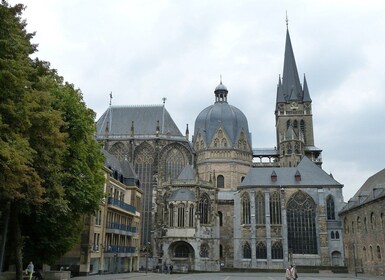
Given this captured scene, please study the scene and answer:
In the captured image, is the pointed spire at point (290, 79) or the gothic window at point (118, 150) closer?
the gothic window at point (118, 150)

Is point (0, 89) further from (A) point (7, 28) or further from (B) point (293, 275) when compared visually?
(B) point (293, 275)

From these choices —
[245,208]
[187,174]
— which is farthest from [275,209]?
[187,174]

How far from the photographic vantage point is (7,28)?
1648 cm

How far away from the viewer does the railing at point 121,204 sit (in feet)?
141

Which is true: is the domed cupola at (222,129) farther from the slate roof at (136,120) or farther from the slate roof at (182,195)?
the slate roof at (182,195)

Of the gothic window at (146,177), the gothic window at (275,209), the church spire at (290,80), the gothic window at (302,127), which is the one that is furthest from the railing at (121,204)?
the church spire at (290,80)

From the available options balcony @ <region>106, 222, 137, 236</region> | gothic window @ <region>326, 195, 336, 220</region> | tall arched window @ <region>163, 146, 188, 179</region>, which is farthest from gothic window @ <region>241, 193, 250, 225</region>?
balcony @ <region>106, 222, 137, 236</region>

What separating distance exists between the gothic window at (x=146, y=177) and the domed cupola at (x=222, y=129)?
11.3 metres

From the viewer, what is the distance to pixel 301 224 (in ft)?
207

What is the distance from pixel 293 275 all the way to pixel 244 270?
137 ft

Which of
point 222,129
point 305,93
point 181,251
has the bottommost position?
point 181,251

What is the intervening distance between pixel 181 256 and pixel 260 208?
14104 mm

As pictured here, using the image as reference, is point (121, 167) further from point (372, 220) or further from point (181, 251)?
point (372, 220)

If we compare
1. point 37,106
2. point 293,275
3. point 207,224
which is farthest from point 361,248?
point 37,106
